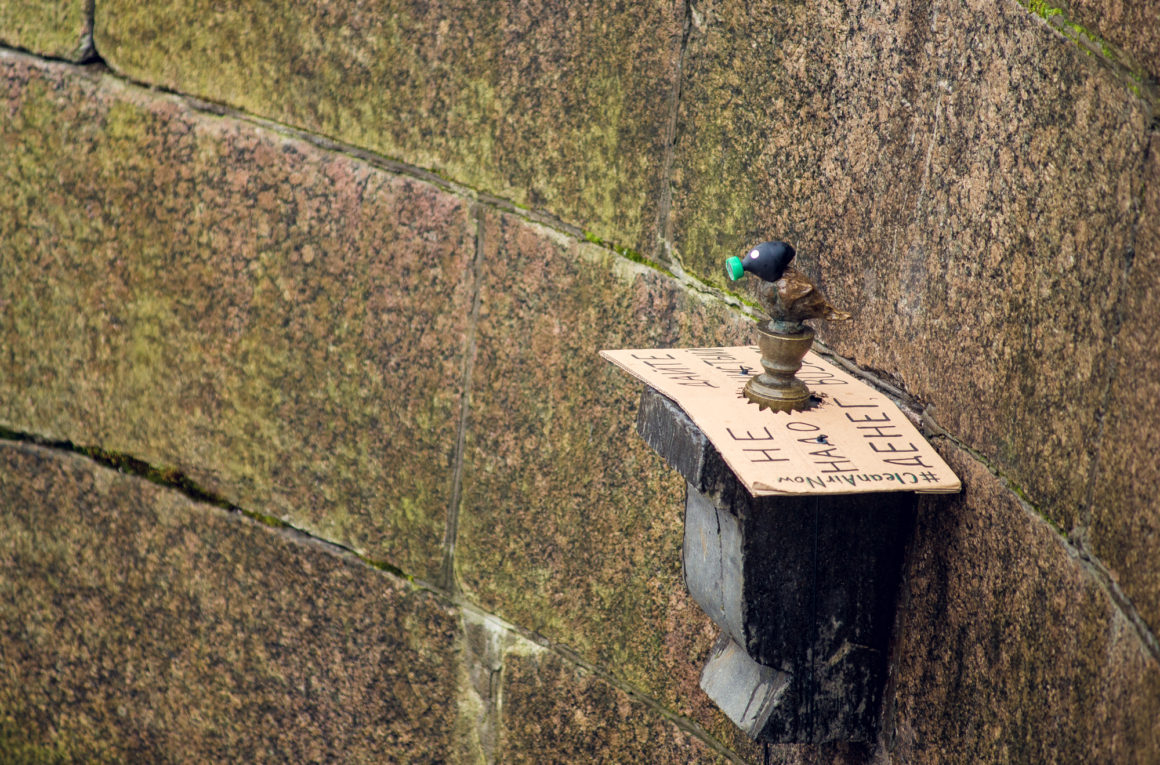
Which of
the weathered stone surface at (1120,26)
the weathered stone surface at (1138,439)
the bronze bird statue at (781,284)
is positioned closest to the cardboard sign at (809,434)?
the bronze bird statue at (781,284)

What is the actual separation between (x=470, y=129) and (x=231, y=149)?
61 cm

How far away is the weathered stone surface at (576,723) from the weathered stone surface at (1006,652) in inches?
24.3

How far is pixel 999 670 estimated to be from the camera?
1.30m

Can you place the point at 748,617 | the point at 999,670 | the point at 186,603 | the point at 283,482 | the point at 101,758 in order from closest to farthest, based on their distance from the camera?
the point at 999,670, the point at 748,617, the point at 283,482, the point at 186,603, the point at 101,758

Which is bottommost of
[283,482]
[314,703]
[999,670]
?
[314,703]

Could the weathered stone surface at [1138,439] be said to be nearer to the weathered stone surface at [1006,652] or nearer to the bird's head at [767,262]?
the weathered stone surface at [1006,652]

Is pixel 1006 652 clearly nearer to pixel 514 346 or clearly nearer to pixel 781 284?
pixel 781 284

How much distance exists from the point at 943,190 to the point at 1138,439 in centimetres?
48

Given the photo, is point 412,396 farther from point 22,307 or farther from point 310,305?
point 22,307

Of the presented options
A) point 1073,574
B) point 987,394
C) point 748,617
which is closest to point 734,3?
point 987,394

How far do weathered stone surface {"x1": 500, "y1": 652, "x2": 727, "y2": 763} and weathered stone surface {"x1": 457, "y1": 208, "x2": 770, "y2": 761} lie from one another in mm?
51

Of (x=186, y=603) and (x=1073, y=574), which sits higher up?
(x=1073, y=574)

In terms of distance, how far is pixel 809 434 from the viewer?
1.43 m

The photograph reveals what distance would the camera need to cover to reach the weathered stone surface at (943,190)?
3.81 ft
